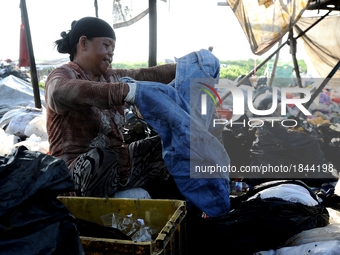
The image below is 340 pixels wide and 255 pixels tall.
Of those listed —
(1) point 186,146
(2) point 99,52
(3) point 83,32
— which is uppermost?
(3) point 83,32

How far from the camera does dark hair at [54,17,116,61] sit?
2.36 meters

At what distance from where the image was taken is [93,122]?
2320mm

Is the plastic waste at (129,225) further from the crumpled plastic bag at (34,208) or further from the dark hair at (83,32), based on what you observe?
the dark hair at (83,32)

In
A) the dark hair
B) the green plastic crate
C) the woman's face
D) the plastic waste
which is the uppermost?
the dark hair

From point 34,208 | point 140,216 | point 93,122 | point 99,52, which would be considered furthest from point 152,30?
point 34,208

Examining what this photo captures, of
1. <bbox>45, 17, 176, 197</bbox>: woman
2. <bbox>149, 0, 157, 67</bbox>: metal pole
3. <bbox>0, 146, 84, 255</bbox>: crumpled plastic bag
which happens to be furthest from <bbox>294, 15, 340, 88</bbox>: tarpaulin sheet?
<bbox>0, 146, 84, 255</bbox>: crumpled plastic bag

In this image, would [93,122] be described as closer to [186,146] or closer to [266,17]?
[186,146]

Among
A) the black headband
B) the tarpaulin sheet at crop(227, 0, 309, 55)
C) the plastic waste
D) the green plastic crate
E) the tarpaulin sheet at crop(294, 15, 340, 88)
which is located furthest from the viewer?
the tarpaulin sheet at crop(294, 15, 340, 88)

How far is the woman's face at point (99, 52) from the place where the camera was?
2379mm

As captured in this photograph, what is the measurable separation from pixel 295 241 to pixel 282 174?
5.80 feet

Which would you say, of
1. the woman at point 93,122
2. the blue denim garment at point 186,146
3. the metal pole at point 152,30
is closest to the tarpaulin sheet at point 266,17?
the metal pole at point 152,30

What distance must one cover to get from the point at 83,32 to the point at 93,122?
1.87 ft

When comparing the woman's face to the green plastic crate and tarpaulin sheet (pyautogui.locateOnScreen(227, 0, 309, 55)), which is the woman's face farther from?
tarpaulin sheet (pyautogui.locateOnScreen(227, 0, 309, 55))

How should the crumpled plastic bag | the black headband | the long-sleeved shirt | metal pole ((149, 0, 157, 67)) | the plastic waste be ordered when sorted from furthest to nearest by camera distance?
metal pole ((149, 0, 157, 67)) → the black headband → the long-sleeved shirt → the plastic waste → the crumpled plastic bag
